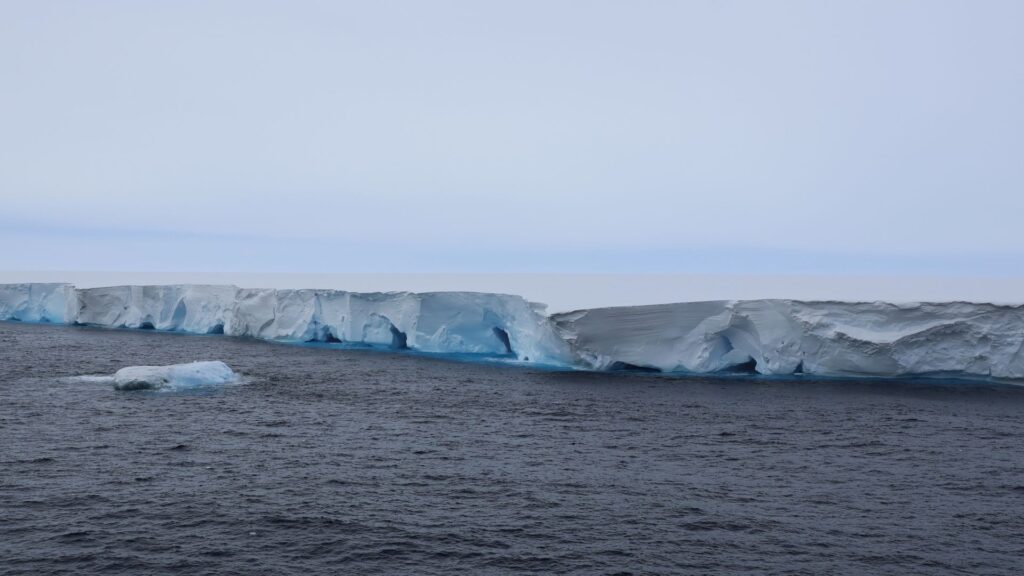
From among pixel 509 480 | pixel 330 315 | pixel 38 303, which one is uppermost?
pixel 330 315

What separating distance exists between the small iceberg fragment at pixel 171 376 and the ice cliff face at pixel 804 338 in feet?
36.6

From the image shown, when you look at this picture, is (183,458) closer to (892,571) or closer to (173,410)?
(173,410)

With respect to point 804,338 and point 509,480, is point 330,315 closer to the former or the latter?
point 804,338

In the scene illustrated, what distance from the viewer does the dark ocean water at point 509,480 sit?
34.1ft

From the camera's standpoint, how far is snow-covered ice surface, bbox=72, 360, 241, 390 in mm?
22562

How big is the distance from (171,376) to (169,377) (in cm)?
6

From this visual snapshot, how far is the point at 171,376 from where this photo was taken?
23.3 metres

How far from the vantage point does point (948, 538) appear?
1127 cm

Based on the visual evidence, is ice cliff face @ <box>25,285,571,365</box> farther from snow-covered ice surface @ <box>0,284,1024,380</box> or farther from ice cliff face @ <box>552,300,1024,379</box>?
ice cliff face @ <box>552,300,1024,379</box>

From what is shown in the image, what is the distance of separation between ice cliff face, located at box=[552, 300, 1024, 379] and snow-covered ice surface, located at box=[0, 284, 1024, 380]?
0.03 m

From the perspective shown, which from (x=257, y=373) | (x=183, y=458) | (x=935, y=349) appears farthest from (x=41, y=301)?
(x=935, y=349)

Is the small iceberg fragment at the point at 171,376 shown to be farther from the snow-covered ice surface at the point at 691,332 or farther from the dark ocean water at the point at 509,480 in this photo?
the snow-covered ice surface at the point at 691,332

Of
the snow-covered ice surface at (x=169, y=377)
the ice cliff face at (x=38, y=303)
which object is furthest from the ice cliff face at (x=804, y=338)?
the ice cliff face at (x=38, y=303)

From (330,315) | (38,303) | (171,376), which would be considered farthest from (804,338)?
(38,303)
